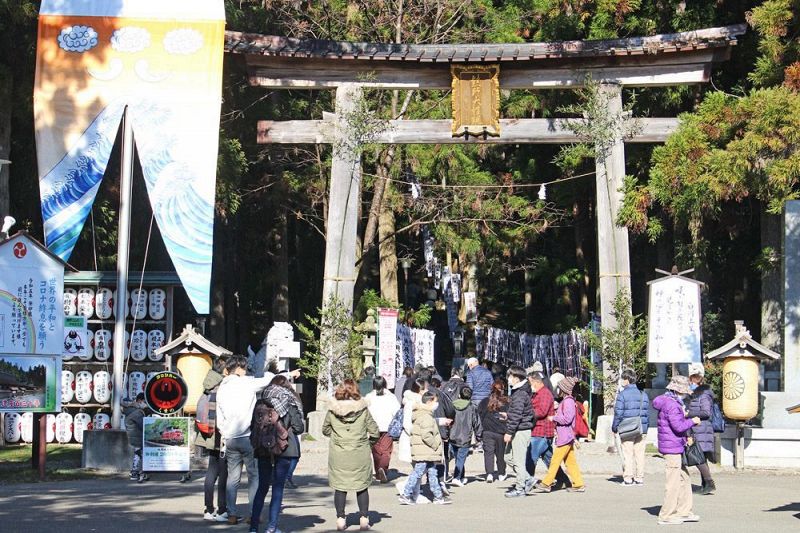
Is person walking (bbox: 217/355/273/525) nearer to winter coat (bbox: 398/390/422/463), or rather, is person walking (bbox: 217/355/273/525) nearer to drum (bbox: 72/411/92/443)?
winter coat (bbox: 398/390/422/463)

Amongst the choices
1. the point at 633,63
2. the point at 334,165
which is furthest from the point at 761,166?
the point at 334,165

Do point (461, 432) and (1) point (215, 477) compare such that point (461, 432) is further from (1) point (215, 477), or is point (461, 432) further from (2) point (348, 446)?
(2) point (348, 446)

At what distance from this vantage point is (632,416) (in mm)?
17297

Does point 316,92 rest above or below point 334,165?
above

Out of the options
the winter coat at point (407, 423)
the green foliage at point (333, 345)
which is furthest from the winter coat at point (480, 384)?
the winter coat at point (407, 423)

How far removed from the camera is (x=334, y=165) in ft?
80.6

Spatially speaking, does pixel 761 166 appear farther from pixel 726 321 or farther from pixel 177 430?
pixel 726 321

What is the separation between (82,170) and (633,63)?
36.3 feet

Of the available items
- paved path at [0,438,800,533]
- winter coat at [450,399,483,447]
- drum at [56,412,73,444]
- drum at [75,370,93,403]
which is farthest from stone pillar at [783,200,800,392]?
drum at [56,412,73,444]

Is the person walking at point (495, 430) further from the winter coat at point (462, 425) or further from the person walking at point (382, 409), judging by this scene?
the person walking at point (382, 409)

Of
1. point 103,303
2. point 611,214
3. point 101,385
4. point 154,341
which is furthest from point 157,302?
point 611,214

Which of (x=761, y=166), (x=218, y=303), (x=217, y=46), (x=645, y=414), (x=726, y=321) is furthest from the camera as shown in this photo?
(x=218, y=303)

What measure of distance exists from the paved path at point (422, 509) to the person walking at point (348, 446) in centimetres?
50

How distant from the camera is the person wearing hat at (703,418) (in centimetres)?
1589
